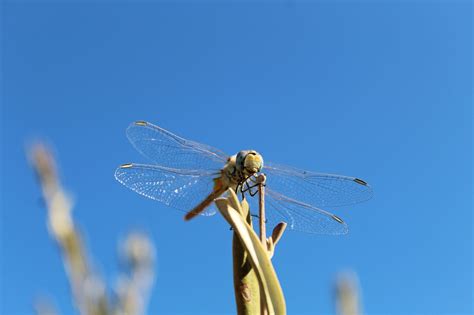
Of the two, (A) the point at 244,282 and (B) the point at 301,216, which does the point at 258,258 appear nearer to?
(A) the point at 244,282

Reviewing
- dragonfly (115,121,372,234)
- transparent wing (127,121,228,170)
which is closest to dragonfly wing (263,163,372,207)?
dragonfly (115,121,372,234)

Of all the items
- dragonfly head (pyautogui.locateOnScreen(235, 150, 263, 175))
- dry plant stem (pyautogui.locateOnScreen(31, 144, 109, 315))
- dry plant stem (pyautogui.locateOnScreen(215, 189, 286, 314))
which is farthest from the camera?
dragonfly head (pyautogui.locateOnScreen(235, 150, 263, 175))

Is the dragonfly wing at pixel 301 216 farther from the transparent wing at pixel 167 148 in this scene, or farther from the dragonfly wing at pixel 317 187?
the transparent wing at pixel 167 148

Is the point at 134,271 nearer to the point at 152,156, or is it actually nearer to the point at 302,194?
the point at 152,156

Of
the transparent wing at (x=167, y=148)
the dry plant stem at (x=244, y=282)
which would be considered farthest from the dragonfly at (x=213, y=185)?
the dry plant stem at (x=244, y=282)

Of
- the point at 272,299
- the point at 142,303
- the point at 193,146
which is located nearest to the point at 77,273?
the point at 142,303

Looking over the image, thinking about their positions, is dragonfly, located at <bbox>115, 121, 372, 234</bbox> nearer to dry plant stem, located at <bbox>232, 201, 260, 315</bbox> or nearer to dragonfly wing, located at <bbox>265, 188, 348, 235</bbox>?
dragonfly wing, located at <bbox>265, 188, 348, 235</bbox>
